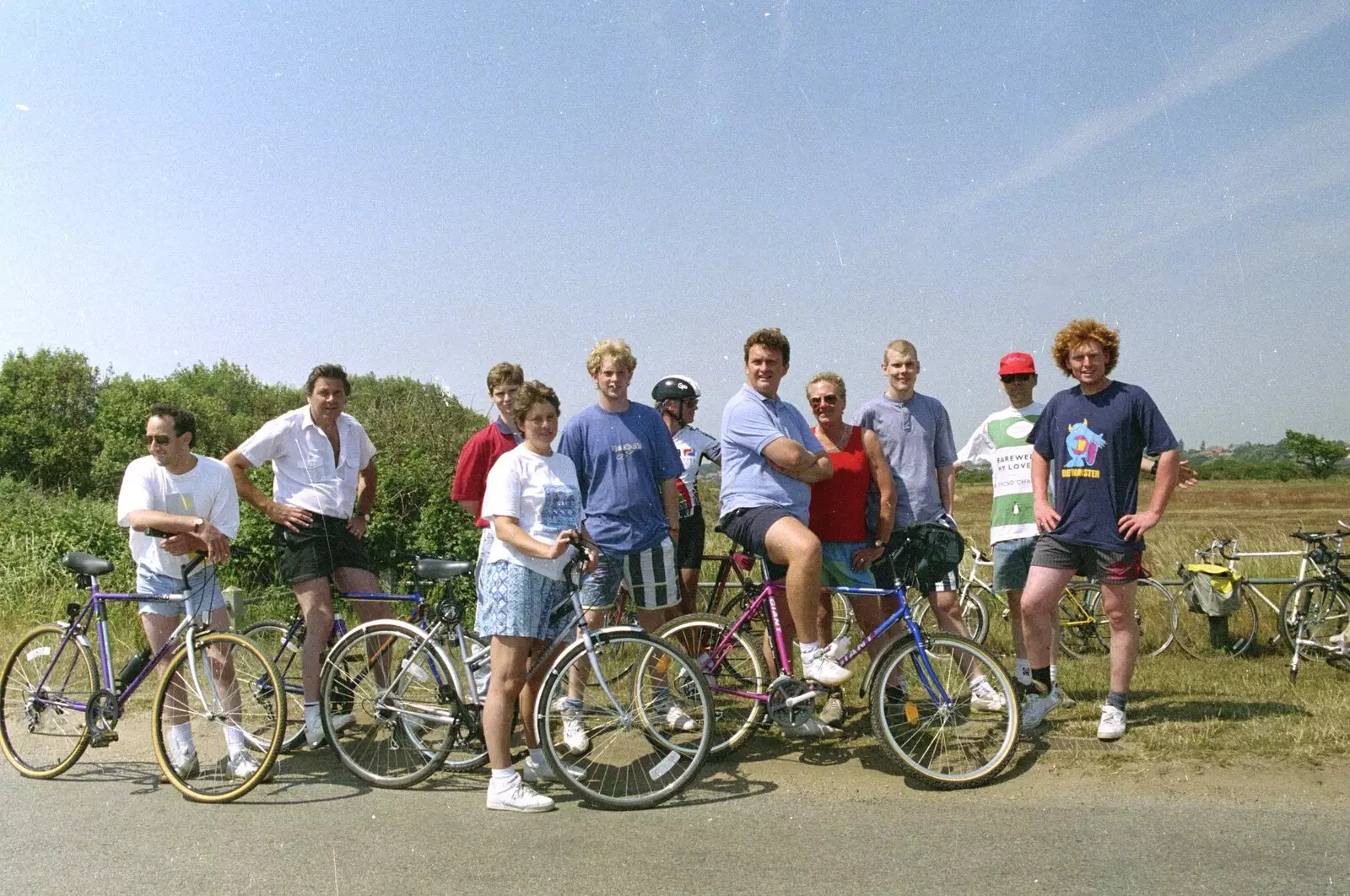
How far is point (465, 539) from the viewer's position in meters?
11.4

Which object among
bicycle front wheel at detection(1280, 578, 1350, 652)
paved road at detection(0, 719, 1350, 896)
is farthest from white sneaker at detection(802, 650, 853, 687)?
bicycle front wheel at detection(1280, 578, 1350, 652)

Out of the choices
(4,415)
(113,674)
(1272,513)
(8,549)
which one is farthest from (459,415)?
(4,415)

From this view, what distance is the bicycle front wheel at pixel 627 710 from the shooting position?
4828 mm

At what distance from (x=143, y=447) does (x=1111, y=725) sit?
52.0 meters

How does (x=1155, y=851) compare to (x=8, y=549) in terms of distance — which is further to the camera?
(x=8, y=549)

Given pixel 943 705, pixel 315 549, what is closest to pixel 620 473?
pixel 315 549

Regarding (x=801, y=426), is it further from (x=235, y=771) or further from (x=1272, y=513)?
(x=1272, y=513)

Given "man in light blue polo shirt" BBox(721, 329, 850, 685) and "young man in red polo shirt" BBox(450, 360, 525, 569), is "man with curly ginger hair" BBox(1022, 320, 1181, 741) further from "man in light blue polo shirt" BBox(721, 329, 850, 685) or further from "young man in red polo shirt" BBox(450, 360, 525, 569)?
"young man in red polo shirt" BBox(450, 360, 525, 569)

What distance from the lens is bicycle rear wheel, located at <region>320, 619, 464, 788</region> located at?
520cm

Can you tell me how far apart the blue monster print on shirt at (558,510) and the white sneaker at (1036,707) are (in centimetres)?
264

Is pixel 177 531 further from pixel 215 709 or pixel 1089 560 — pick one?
pixel 1089 560

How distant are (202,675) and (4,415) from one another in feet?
207

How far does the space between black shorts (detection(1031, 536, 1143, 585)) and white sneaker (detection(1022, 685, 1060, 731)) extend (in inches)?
27.4

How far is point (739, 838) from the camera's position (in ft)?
13.9
